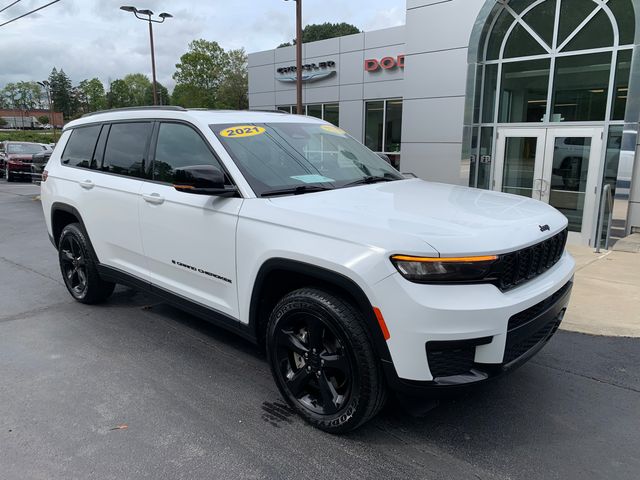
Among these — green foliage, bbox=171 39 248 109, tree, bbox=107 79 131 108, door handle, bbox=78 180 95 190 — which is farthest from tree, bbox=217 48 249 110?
tree, bbox=107 79 131 108

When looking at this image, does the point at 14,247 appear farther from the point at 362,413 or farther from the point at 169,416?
the point at 362,413

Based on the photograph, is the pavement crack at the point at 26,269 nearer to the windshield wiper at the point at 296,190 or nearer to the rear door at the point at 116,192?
the rear door at the point at 116,192

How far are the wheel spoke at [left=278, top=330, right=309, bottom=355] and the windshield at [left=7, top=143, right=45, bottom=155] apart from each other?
2238 centimetres

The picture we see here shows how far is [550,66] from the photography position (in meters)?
9.44

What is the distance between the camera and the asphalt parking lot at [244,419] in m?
2.73

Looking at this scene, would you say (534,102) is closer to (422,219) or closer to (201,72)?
(422,219)

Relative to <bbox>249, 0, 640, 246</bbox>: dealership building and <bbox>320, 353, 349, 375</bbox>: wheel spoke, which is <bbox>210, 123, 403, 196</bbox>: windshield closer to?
<bbox>320, 353, 349, 375</bbox>: wheel spoke

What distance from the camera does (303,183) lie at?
11.4 ft

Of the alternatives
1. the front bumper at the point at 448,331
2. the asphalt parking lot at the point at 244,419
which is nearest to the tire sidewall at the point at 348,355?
the asphalt parking lot at the point at 244,419

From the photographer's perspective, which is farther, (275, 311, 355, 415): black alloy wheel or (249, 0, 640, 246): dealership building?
(249, 0, 640, 246): dealership building

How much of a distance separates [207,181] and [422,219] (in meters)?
1.42

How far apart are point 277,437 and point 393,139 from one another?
51.1ft

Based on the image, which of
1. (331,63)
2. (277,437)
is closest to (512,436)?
(277,437)

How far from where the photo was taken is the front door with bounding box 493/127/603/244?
352 inches
